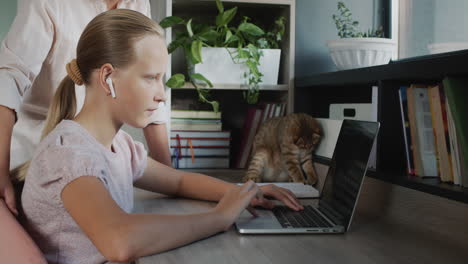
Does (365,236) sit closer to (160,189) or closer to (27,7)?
(160,189)

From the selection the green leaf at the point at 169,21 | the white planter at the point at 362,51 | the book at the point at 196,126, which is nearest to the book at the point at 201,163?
the book at the point at 196,126

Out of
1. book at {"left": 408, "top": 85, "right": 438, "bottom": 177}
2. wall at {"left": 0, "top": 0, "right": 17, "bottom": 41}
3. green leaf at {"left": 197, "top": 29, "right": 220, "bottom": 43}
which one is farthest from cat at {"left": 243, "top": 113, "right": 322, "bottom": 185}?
wall at {"left": 0, "top": 0, "right": 17, "bottom": 41}

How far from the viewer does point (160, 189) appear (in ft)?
4.78

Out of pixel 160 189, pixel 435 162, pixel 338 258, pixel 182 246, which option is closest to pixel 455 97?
pixel 435 162

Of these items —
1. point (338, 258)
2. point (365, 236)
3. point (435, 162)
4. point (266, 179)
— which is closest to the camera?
point (338, 258)

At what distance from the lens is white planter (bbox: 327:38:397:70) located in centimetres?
185

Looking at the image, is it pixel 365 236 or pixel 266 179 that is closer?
pixel 365 236

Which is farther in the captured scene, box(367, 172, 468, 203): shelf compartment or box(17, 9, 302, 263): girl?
box(367, 172, 468, 203): shelf compartment

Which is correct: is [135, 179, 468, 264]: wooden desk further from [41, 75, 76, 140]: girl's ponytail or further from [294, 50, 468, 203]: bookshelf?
[41, 75, 76, 140]: girl's ponytail

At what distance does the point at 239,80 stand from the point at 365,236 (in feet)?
3.66

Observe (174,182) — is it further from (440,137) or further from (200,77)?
(440,137)

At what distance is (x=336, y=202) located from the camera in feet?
4.10

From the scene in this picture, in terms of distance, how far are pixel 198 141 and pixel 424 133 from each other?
3.47 feet

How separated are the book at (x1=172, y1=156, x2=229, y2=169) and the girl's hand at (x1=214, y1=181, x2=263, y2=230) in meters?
0.92
